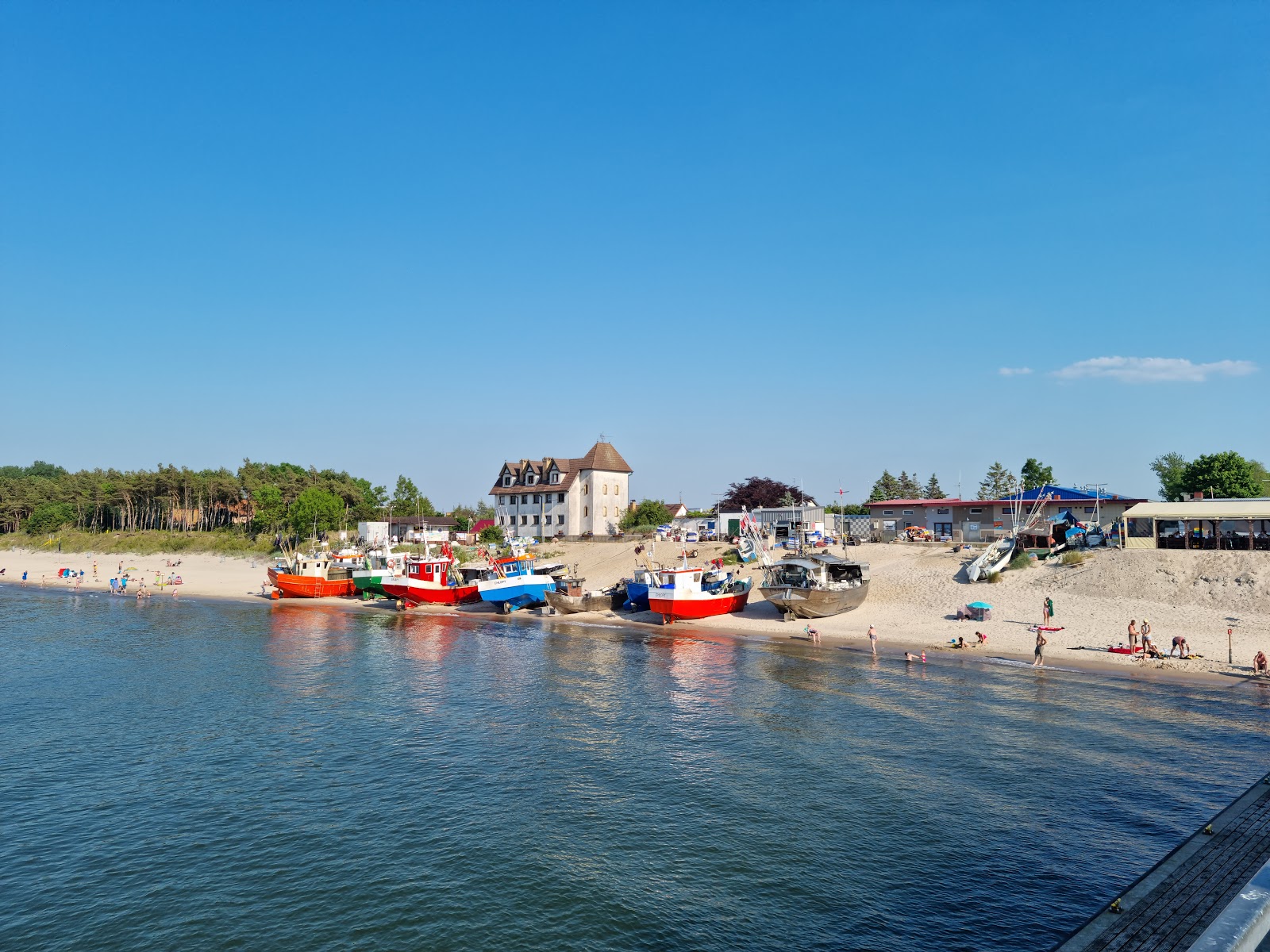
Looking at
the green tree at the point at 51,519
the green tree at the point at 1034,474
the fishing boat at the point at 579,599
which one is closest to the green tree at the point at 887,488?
the green tree at the point at 1034,474

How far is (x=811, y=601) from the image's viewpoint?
51.0 metres

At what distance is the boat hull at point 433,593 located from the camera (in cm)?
6794

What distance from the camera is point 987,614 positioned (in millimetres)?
47500

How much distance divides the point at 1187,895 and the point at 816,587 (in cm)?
3653

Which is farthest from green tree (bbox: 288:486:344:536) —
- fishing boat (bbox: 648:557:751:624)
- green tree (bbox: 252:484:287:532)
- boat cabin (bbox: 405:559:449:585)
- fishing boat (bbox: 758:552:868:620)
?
fishing boat (bbox: 758:552:868:620)

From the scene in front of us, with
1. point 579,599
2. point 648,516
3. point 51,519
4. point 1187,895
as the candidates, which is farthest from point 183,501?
point 1187,895

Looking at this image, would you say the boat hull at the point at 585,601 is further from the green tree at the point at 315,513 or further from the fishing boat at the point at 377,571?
the green tree at the point at 315,513

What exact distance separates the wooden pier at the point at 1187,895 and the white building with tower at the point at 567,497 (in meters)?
86.9

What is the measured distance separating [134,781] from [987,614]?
43.4 m

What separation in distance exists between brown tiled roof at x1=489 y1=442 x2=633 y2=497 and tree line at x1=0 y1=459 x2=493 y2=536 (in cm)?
1873

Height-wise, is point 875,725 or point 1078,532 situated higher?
point 1078,532

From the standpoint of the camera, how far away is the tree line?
128000 millimetres

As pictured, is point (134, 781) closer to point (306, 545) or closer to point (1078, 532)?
point (1078, 532)

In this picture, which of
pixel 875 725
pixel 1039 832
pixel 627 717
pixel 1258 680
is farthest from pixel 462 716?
pixel 1258 680
